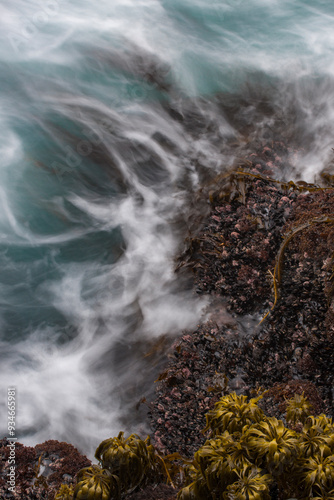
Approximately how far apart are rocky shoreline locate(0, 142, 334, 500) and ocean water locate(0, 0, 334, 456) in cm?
29

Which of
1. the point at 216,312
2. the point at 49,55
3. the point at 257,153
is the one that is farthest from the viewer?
the point at 49,55

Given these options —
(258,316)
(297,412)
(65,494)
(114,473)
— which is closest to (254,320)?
(258,316)

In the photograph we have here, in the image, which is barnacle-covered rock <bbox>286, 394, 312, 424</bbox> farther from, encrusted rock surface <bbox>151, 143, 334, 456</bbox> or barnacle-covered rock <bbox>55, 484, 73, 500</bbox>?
barnacle-covered rock <bbox>55, 484, 73, 500</bbox>

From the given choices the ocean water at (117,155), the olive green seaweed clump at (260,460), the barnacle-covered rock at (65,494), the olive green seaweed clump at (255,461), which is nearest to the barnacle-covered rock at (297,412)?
the olive green seaweed clump at (255,461)

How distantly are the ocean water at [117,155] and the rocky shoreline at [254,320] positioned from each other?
29 cm

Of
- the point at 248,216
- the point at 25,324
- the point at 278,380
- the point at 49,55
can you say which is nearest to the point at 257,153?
the point at 248,216

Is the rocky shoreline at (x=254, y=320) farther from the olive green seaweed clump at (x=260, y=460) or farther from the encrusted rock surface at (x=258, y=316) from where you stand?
the olive green seaweed clump at (x=260, y=460)

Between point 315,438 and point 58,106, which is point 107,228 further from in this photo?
point 315,438

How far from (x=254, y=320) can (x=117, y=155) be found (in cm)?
321

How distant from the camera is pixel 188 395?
4047 millimetres

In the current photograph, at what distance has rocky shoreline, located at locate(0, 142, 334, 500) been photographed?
388 centimetres

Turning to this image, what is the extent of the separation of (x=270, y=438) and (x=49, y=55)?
731cm

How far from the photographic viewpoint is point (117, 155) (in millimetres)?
6473

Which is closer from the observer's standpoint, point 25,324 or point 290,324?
point 290,324
